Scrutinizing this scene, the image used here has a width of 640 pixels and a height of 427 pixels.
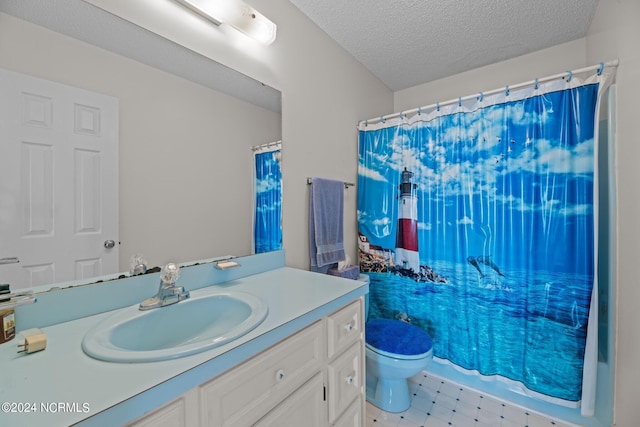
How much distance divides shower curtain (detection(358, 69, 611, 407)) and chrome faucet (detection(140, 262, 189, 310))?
155 cm

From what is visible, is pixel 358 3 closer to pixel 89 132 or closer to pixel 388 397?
pixel 89 132

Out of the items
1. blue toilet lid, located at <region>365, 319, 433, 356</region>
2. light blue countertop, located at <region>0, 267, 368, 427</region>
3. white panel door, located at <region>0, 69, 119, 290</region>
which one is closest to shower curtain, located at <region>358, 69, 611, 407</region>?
blue toilet lid, located at <region>365, 319, 433, 356</region>

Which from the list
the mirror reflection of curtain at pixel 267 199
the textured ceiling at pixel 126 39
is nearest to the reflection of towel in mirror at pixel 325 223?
the mirror reflection of curtain at pixel 267 199

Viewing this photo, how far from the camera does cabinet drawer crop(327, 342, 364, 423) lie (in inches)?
39.9

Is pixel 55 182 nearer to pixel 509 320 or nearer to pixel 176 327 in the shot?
pixel 176 327

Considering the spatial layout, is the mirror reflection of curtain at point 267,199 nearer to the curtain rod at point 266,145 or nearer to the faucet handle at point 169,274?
the curtain rod at point 266,145

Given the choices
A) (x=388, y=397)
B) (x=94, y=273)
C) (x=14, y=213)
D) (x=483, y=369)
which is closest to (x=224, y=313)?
(x=94, y=273)

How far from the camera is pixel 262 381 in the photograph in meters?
0.75

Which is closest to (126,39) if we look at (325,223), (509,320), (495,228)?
(325,223)

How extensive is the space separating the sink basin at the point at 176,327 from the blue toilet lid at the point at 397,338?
97 cm

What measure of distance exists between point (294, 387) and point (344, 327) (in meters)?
0.32

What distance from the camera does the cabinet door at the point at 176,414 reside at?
525mm

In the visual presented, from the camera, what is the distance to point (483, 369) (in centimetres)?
179

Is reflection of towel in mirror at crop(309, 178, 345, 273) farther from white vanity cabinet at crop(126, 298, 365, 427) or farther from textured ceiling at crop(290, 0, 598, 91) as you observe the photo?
textured ceiling at crop(290, 0, 598, 91)
